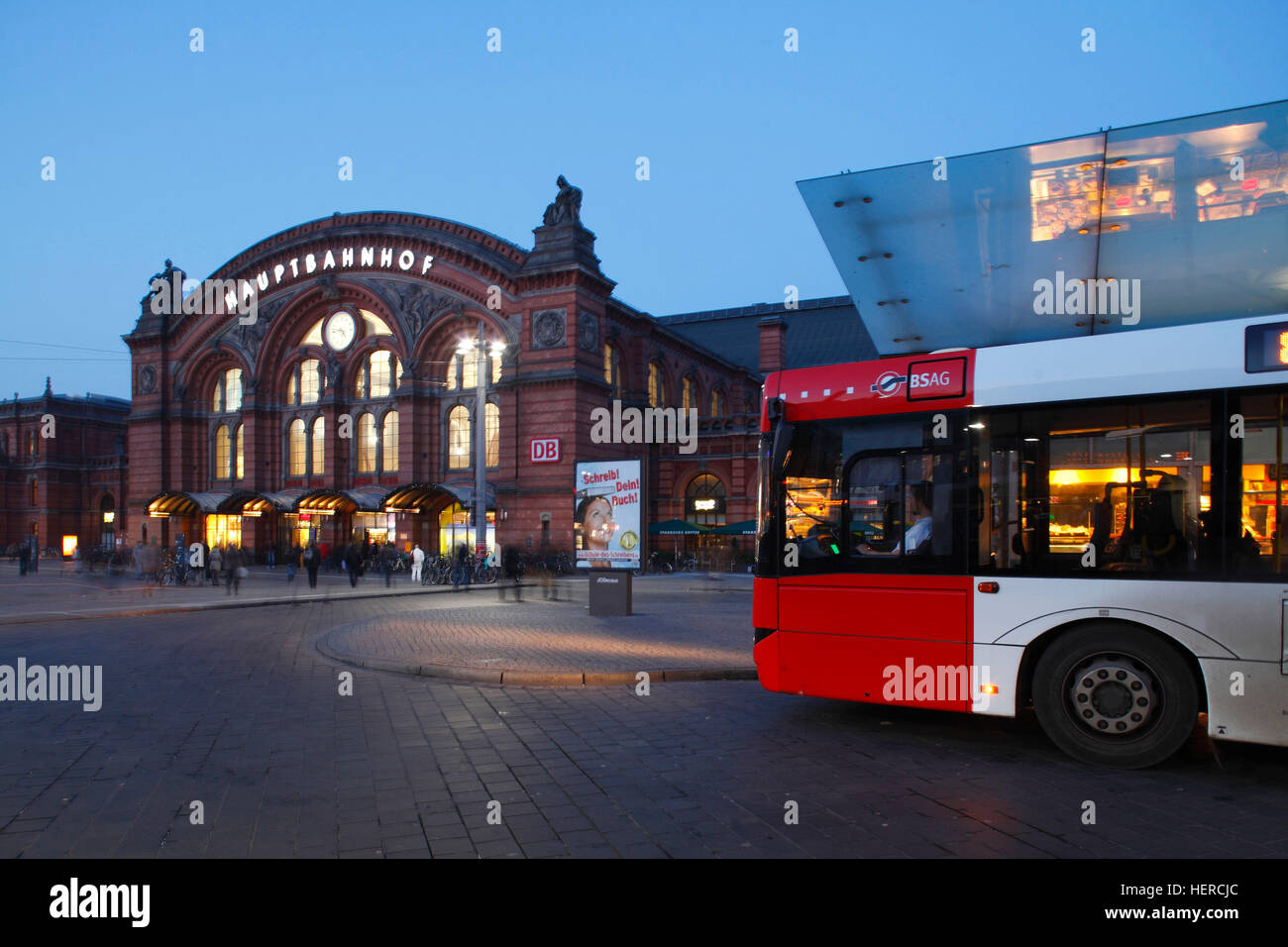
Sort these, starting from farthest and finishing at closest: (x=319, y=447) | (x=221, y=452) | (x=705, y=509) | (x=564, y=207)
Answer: (x=221, y=452) → (x=319, y=447) → (x=705, y=509) → (x=564, y=207)

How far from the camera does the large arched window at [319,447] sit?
44094mm

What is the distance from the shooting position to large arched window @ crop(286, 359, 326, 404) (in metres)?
44.6

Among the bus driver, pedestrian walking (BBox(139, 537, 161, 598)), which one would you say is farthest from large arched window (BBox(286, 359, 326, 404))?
the bus driver

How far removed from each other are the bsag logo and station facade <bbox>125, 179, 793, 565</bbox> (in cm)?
2691

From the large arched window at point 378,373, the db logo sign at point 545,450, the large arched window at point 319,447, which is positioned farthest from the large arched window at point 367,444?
the db logo sign at point 545,450

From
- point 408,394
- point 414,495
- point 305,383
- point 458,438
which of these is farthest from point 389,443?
point 305,383

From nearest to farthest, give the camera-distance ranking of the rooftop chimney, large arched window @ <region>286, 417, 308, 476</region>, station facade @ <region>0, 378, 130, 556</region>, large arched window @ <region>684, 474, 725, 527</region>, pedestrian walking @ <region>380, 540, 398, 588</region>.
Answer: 1. pedestrian walking @ <region>380, 540, 398, 588</region>
2. large arched window @ <region>684, 474, 725, 527</region>
3. large arched window @ <region>286, 417, 308, 476</region>
4. the rooftop chimney
5. station facade @ <region>0, 378, 130, 556</region>

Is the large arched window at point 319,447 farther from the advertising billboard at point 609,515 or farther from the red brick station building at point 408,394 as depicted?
the advertising billboard at point 609,515

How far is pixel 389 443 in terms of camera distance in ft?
139

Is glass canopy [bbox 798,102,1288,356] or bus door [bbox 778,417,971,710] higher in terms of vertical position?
glass canopy [bbox 798,102,1288,356]

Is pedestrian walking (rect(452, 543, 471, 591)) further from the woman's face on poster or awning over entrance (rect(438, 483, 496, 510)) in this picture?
the woman's face on poster

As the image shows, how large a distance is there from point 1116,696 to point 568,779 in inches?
164

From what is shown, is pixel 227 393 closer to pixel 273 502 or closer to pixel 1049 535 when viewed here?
pixel 273 502
